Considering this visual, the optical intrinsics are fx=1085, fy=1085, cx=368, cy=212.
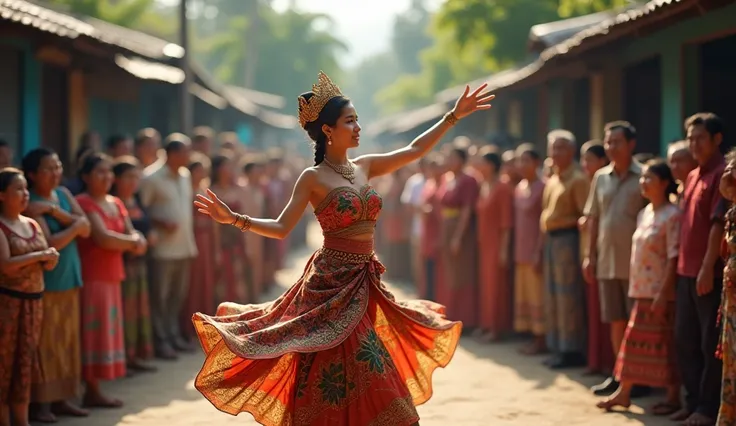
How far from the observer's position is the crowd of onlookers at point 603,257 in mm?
7324

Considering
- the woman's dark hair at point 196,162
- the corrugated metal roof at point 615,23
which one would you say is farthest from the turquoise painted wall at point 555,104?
the woman's dark hair at point 196,162

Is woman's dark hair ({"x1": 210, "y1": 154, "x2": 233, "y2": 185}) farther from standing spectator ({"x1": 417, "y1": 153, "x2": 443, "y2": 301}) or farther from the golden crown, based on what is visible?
the golden crown

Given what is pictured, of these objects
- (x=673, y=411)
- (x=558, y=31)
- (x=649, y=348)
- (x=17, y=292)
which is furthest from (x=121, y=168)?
(x=558, y=31)

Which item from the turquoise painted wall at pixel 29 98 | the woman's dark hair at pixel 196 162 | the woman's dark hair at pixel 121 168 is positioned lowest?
the woman's dark hair at pixel 121 168

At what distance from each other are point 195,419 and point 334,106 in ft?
9.70

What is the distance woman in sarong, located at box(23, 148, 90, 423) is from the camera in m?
7.81

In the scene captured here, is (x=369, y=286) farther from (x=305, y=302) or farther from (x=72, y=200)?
(x=72, y=200)

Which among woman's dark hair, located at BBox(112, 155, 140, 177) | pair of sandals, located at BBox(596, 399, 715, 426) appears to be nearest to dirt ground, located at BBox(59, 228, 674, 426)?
pair of sandals, located at BBox(596, 399, 715, 426)

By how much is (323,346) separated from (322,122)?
1.30 metres

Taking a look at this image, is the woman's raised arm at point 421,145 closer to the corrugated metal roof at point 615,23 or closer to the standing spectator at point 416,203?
the corrugated metal roof at point 615,23

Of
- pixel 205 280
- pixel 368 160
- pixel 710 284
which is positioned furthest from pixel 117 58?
pixel 710 284

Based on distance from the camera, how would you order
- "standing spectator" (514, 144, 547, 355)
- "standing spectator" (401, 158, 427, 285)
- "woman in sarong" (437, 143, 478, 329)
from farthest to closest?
"standing spectator" (401, 158, 427, 285) < "woman in sarong" (437, 143, 478, 329) < "standing spectator" (514, 144, 547, 355)

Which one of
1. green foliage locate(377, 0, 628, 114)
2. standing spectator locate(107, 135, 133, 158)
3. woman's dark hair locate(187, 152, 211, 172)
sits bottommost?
woman's dark hair locate(187, 152, 211, 172)

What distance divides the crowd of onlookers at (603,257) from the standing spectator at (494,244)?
16 mm
